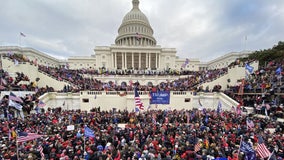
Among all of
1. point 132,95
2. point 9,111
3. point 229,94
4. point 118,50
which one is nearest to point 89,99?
point 132,95

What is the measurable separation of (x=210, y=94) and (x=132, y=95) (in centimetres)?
1323

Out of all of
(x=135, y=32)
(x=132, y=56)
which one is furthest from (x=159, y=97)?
(x=135, y=32)

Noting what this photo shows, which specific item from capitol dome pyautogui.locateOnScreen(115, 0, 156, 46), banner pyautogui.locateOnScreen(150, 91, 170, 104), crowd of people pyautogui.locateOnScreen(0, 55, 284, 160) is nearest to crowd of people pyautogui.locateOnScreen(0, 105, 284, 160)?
crowd of people pyautogui.locateOnScreen(0, 55, 284, 160)

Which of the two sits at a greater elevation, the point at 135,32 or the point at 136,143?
the point at 135,32

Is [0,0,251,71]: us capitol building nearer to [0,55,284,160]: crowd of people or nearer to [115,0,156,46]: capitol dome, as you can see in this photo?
[115,0,156,46]: capitol dome

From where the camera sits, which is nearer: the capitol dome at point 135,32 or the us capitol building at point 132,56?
the us capitol building at point 132,56

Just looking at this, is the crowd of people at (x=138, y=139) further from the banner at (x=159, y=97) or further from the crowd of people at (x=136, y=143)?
the banner at (x=159, y=97)

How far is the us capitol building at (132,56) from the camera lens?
2346 inches

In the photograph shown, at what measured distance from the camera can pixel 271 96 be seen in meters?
18.6

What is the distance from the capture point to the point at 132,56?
59781 mm

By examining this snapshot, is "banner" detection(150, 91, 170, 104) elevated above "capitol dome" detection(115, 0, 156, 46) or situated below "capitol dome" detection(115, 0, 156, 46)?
below

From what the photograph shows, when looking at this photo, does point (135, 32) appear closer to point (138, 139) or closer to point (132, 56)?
point (132, 56)

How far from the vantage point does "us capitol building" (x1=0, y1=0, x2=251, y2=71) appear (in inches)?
2346

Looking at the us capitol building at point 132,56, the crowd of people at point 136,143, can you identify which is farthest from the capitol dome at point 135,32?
the crowd of people at point 136,143
